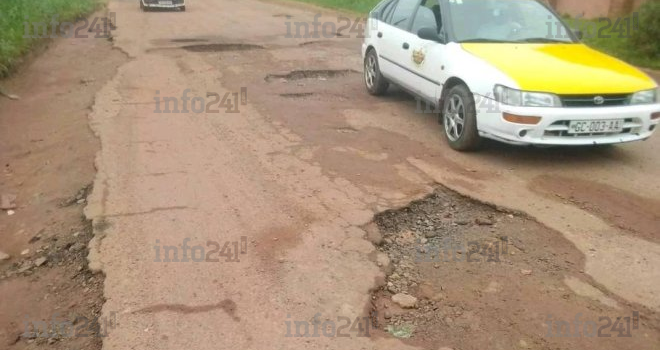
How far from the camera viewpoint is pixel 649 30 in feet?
37.0

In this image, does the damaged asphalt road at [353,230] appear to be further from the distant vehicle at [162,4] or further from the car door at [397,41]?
the distant vehicle at [162,4]

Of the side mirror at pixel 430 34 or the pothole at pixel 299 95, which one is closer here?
the side mirror at pixel 430 34

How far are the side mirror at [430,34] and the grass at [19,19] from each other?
731 cm

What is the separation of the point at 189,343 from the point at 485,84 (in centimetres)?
383

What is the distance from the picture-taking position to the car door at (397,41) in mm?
7598

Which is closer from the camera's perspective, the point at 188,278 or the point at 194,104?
the point at 188,278

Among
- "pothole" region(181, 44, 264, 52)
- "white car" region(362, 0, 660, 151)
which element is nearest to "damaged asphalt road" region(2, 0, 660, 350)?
"white car" region(362, 0, 660, 151)

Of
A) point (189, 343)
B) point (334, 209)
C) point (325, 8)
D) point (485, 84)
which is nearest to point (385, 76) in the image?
point (485, 84)

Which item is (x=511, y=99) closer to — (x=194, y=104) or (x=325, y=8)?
(x=194, y=104)

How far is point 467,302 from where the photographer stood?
12.3 feet

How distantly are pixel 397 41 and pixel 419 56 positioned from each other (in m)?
0.71

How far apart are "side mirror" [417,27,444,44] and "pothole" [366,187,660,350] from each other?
91.1 inches

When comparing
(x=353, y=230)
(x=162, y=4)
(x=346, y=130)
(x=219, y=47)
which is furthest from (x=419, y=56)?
(x=162, y=4)

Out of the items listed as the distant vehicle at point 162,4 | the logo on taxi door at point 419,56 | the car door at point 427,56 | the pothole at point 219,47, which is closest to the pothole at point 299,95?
the car door at point 427,56
